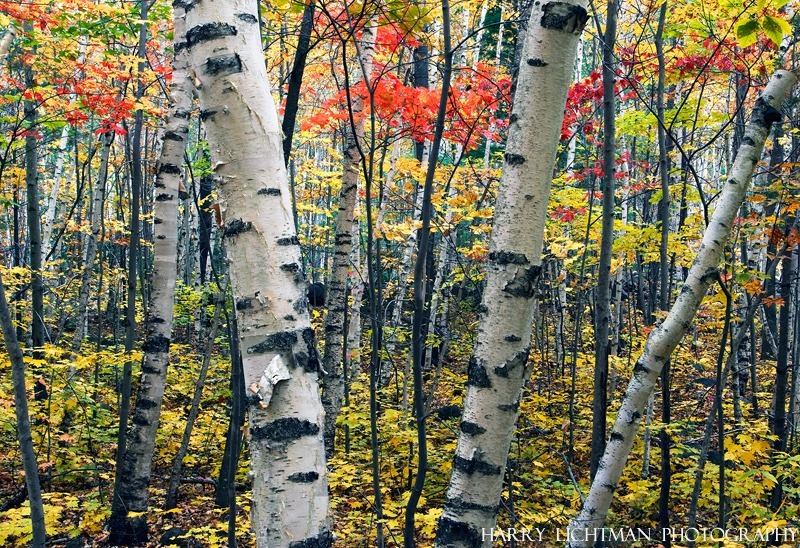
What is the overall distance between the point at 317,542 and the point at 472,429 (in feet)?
1.90

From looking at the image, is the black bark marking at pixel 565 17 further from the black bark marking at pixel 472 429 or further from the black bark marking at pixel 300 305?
the black bark marking at pixel 472 429

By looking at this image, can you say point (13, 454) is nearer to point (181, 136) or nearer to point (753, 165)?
point (181, 136)

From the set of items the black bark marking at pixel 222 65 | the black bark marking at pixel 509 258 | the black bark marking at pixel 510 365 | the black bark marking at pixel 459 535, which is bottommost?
the black bark marking at pixel 459 535

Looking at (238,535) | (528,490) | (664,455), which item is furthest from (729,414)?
(238,535)

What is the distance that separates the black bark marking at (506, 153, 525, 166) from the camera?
5.54 ft

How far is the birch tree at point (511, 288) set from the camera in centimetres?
166

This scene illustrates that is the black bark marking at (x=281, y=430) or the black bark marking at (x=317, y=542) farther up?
the black bark marking at (x=281, y=430)

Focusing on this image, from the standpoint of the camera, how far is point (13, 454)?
21.7 feet

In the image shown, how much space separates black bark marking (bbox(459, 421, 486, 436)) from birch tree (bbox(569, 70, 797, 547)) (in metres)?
1.46

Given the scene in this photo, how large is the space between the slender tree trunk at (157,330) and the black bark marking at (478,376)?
3.59m

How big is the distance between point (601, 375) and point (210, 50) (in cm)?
285

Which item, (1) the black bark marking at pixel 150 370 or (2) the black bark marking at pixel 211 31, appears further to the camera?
(1) the black bark marking at pixel 150 370

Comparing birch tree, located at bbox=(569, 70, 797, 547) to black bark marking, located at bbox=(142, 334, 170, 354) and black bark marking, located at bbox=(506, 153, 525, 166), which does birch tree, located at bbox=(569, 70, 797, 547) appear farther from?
black bark marking, located at bbox=(142, 334, 170, 354)

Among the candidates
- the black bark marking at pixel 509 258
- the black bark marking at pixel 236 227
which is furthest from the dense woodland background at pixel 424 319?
the black bark marking at pixel 236 227
